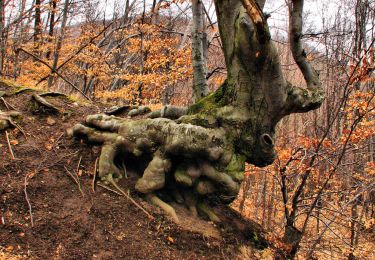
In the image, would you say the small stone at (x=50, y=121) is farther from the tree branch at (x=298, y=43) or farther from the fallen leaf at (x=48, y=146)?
the tree branch at (x=298, y=43)

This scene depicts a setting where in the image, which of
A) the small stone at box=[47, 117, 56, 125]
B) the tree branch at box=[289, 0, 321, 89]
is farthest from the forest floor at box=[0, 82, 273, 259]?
the tree branch at box=[289, 0, 321, 89]

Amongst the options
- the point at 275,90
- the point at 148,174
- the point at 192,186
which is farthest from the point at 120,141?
the point at 275,90

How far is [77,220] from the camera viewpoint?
12.5 ft

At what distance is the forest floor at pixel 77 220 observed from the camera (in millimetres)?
3482

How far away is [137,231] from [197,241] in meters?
0.84

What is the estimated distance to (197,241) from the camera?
13.9ft

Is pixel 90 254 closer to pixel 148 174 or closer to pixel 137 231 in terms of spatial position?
pixel 137 231

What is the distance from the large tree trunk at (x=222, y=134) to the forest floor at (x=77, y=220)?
0.36 m

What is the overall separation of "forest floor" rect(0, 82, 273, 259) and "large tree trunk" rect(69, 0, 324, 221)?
0.36 meters

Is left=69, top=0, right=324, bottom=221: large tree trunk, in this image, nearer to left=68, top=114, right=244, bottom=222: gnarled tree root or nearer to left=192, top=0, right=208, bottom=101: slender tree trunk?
left=68, top=114, right=244, bottom=222: gnarled tree root

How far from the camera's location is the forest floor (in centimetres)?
348

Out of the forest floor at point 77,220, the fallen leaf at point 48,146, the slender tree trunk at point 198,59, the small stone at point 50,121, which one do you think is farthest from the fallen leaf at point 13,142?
the slender tree trunk at point 198,59

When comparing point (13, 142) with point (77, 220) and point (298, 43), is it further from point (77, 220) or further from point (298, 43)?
point (298, 43)

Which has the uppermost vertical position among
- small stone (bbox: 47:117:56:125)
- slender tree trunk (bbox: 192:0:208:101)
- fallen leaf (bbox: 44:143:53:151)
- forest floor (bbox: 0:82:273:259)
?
slender tree trunk (bbox: 192:0:208:101)
